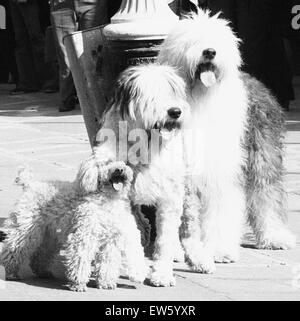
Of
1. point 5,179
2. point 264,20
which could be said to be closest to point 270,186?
point 5,179

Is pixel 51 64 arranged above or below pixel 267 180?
below

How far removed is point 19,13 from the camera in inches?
605

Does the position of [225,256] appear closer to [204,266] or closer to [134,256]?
→ [204,266]

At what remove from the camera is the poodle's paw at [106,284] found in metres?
5.59

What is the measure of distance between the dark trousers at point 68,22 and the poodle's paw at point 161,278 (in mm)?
5790

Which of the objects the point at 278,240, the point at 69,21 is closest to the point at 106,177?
the point at 278,240

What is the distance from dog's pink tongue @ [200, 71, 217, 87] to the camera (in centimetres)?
582

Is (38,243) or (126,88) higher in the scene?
(126,88)

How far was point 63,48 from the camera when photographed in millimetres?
13086

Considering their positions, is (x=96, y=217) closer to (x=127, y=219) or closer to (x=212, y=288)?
(x=127, y=219)

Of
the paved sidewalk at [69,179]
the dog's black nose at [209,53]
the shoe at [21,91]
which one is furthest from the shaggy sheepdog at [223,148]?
the shoe at [21,91]

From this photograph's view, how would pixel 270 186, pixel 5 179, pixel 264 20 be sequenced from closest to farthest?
pixel 270 186 < pixel 5 179 < pixel 264 20

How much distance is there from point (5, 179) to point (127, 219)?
3.42 meters

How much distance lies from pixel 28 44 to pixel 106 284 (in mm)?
10570
